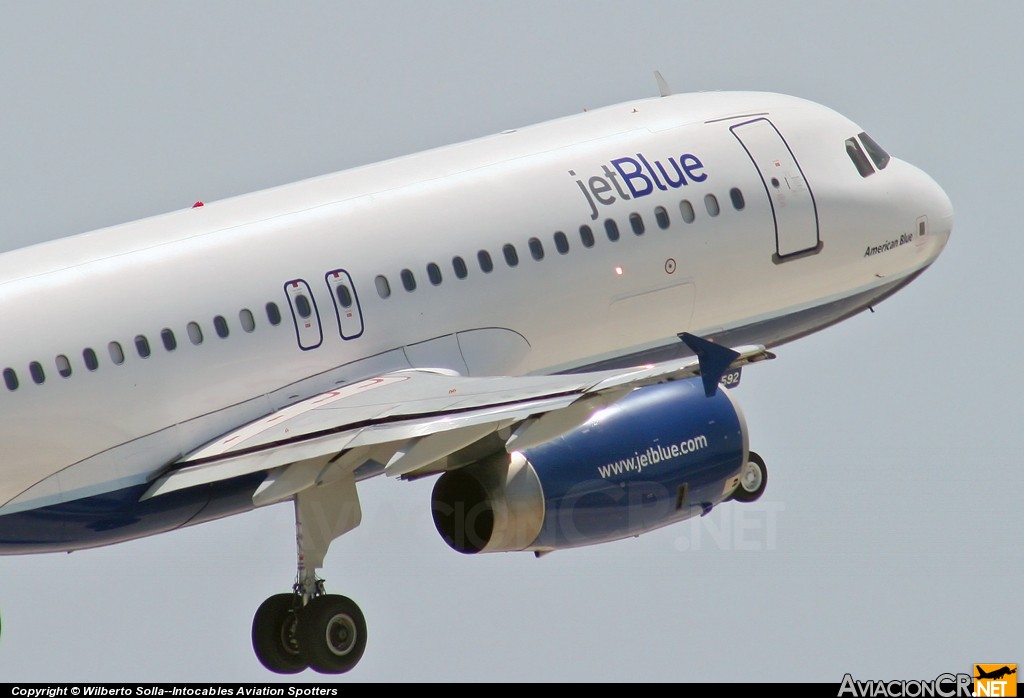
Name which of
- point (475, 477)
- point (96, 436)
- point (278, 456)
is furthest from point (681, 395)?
point (96, 436)

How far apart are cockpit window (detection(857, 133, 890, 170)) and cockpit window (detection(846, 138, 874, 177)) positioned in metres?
0.19

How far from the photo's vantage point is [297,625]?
28281 mm

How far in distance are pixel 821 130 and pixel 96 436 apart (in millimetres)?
12177

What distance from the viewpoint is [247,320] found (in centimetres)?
2831

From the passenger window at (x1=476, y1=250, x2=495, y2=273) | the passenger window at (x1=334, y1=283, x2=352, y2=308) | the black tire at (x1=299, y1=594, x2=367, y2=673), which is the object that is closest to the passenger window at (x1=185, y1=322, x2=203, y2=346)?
the passenger window at (x1=334, y1=283, x2=352, y2=308)

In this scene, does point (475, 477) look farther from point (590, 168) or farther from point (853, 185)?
point (853, 185)

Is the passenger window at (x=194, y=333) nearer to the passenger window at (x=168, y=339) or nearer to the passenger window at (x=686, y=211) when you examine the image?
the passenger window at (x=168, y=339)

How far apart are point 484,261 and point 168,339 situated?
14.6 ft

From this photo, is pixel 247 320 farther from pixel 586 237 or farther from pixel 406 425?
pixel 586 237

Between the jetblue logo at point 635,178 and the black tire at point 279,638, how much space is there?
6738 millimetres

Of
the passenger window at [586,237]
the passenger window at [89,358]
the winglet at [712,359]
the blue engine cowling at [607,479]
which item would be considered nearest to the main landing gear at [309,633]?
the blue engine cowling at [607,479]

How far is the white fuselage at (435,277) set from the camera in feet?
90.5

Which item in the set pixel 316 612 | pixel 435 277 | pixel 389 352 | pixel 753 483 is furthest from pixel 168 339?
pixel 753 483

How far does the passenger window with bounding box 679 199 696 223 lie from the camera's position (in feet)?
103
